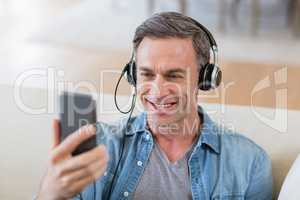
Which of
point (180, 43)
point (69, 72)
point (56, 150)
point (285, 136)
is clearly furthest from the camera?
point (69, 72)

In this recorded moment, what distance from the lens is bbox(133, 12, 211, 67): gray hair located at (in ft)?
4.03

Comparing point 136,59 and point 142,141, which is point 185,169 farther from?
point 136,59

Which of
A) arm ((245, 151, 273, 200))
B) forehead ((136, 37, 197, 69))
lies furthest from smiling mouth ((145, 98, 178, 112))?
arm ((245, 151, 273, 200))

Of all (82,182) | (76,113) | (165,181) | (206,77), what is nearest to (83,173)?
(82,182)

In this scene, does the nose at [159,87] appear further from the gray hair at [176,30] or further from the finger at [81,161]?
the finger at [81,161]

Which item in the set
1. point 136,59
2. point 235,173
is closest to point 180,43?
point 136,59

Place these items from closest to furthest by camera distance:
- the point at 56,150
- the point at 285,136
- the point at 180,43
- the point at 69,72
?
1. the point at 56,150
2. the point at 180,43
3. the point at 285,136
4. the point at 69,72

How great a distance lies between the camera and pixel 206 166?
4.24 feet

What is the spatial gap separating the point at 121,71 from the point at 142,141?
0.24 meters

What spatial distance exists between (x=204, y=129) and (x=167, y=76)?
0.21m

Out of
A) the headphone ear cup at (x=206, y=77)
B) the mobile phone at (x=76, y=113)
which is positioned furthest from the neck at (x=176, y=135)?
the mobile phone at (x=76, y=113)

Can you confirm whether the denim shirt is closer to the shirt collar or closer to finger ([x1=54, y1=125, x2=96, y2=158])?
the shirt collar

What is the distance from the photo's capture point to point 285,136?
136cm

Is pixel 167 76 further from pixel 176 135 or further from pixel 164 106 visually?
pixel 176 135
